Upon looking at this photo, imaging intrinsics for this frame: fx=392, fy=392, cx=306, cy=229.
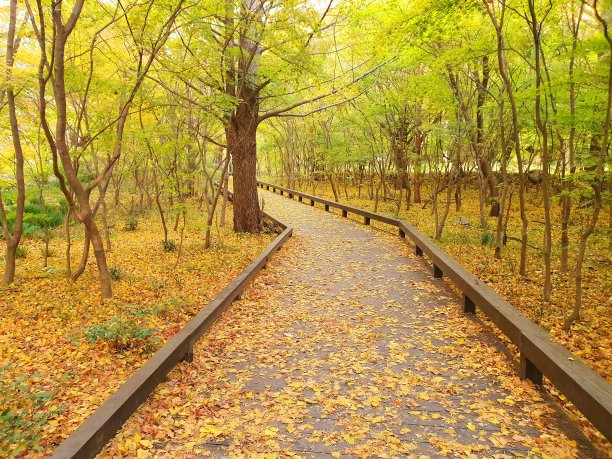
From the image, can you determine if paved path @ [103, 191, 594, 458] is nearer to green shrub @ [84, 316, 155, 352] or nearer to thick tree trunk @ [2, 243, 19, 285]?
green shrub @ [84, 316, 155, 352]

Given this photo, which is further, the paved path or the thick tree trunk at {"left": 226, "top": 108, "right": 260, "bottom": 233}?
the thick tree trunk at {"left": 226, "top": 108, "right": 260, "bottom": 233}

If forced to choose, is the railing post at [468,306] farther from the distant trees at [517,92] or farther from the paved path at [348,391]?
the distant trees at [517,92]

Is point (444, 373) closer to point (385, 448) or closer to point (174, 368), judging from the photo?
point (385, 448)

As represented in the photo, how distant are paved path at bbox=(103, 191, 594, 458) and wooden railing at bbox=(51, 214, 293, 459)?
17 centimetres

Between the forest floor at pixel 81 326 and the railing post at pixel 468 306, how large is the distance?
403 cm

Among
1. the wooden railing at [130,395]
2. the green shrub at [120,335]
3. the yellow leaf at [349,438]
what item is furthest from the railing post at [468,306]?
the green shrub at [120,335]

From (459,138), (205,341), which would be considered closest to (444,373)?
(205,341)

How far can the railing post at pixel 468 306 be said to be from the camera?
566 centimetres

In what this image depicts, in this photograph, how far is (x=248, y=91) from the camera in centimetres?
1089

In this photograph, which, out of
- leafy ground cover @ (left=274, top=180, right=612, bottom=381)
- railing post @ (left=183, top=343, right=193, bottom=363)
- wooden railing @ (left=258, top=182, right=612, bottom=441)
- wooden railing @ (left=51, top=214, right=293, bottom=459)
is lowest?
leafy ground cover @ (left=274, top=180, right=612, bottom=381)

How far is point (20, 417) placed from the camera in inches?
121

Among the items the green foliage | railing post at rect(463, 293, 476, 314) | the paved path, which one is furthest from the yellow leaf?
railing post at rect(463, 293, 476, 314)

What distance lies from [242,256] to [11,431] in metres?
6.69

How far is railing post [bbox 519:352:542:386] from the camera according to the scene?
3.72 metres
